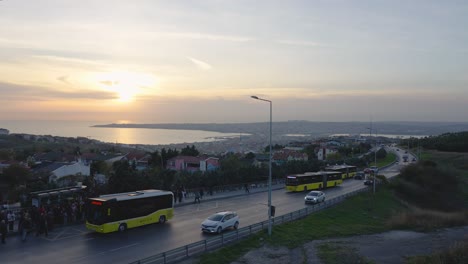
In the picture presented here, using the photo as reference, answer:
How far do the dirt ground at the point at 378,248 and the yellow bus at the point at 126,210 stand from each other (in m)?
7.25

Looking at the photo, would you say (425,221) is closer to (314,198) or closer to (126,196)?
(314,198)

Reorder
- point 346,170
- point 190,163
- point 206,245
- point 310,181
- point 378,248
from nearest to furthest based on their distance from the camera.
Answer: point 206,245 < point 378,248 < point 310,181 < point 346,170 < point 190,163

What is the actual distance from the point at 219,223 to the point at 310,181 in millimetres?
25578

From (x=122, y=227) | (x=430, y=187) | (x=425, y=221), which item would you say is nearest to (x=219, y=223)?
(x=122, y=227)

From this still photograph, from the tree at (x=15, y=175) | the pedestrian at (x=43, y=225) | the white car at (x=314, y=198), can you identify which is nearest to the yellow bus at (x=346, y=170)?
the white car at (x=314, y=198)

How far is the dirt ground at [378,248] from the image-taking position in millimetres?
18828

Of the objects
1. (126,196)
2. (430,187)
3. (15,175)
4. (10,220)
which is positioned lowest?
(430,187)

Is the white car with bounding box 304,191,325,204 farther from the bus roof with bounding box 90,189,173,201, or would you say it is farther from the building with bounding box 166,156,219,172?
the building with bounding box 166,156,219,172

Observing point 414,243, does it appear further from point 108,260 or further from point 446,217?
point 108,260

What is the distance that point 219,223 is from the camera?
23.5 m

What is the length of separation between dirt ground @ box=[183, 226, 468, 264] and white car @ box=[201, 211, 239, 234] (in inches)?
145

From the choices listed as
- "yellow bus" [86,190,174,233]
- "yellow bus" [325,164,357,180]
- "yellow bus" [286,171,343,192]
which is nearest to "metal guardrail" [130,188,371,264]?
"yellow bus" [86,190,174,233]

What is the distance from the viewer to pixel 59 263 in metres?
17.0

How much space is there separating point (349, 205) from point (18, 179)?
4338 cm
